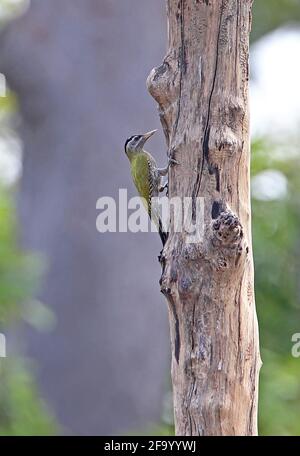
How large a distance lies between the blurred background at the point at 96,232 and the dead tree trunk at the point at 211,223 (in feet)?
11.2

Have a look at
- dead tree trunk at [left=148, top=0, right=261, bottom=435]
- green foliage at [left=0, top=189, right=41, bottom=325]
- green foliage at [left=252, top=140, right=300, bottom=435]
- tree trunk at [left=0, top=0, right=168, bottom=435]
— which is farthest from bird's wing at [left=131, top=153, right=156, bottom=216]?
tree trunk at [left=0, top=0, right=168, bottom=435]

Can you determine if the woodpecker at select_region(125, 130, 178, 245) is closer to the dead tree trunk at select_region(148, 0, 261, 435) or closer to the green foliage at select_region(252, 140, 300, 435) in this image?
the dead tree trunk at select_region(148, 0, 261, 435)

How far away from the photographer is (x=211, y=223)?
3021 mm

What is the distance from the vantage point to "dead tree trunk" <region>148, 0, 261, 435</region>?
3037 millimetres

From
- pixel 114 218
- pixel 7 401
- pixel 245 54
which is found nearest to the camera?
pixel 245 54

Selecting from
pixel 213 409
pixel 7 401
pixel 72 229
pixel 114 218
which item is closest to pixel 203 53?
pixel 213 409

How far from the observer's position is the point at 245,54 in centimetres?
322

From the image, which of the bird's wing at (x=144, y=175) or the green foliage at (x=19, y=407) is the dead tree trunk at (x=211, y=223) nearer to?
the bird's wing at (x=144, y=175)

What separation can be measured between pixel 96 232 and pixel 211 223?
400 cm

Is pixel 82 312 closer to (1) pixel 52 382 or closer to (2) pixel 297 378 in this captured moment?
(1) pixel 52 382

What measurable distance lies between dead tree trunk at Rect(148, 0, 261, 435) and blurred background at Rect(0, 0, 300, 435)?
341cm

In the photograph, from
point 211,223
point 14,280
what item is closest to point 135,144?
point 14,280
